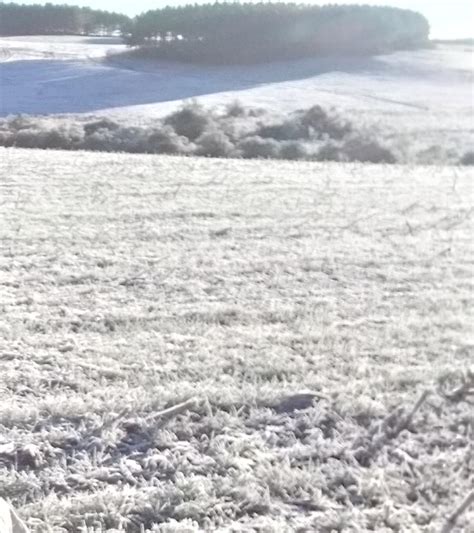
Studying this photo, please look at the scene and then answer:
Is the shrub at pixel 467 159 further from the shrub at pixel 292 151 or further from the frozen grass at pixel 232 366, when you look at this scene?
the frozen grass at pixel 232 366

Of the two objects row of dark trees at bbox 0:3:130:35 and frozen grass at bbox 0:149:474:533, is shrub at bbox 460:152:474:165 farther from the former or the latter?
row of dark trees at bbox 0:3:130:35

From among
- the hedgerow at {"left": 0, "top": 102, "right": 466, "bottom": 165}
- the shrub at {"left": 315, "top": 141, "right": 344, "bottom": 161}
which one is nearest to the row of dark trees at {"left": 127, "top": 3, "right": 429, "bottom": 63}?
the hedgerow at {"left": 0, "top": 102, "right": 466, "bottom": 165}

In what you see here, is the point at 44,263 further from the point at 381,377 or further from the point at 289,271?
the point at 381,377

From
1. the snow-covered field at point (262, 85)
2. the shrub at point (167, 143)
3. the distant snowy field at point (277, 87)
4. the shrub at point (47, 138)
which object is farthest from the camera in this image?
the snow-covered field at point (262, 85)

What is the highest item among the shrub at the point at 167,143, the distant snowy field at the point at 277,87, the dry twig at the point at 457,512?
the distant snowy field at the point at 277,87

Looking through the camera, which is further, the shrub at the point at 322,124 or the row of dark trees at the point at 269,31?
the shrub at the point at 322,124

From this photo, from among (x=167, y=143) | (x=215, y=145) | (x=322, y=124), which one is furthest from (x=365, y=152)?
(x=167, y=143)

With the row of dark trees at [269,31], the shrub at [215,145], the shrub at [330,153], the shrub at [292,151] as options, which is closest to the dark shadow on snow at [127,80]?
the row of dark trees at [269,31]
